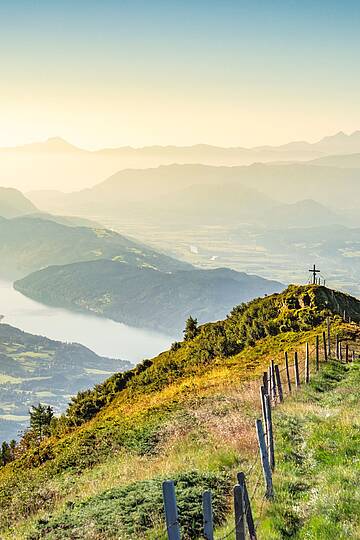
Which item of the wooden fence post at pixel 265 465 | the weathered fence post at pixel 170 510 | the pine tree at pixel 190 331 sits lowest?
the pine tree at pixel 190 331

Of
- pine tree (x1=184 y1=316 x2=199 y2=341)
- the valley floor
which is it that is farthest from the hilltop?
pine tree (x1=184 y1=316 x2=199 y2=341)

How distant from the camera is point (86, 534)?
13156mm

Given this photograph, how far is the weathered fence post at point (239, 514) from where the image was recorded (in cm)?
976

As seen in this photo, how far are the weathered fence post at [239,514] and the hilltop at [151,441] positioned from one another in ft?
10.7

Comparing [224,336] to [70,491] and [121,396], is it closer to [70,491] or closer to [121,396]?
[121,396]

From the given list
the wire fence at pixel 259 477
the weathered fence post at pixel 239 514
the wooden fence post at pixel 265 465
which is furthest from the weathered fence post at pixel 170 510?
the wooden fence post at pixel 265 465

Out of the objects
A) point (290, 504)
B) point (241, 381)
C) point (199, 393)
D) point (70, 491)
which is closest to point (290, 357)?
point (241, 381)

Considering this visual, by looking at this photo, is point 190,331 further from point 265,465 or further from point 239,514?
point 239,514

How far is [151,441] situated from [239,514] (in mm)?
15112

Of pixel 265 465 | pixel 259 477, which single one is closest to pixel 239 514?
pixel 265 465

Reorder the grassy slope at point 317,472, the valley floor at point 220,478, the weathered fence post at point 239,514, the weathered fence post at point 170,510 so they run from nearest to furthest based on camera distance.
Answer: the weathered fence post at point 170,510, the weathered fence post at point 239,514, the grassy slope at point 317,472, the valley floor at point 220,478

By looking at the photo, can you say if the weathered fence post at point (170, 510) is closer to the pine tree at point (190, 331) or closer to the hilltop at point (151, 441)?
the hilltop at point (151, 441)

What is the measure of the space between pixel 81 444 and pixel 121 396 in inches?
696

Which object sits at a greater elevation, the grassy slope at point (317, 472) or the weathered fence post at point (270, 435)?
the weathered fence post at point (270, 435)
